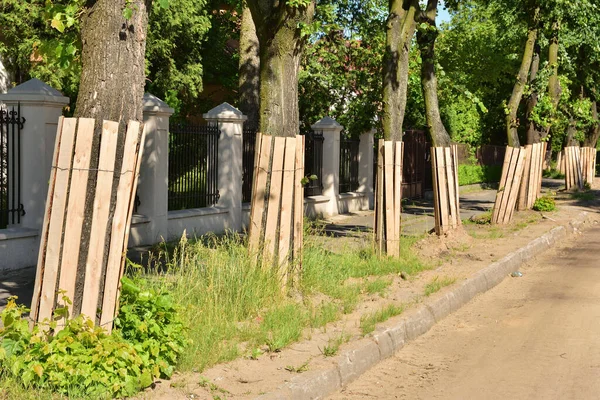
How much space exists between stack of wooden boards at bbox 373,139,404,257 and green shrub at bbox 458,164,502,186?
23810mm

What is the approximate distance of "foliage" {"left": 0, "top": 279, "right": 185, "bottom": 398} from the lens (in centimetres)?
538

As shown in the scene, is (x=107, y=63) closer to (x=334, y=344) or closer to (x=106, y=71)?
(x=106, y=71)

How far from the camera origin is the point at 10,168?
38.1ft

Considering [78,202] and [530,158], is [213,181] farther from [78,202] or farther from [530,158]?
[78,202]

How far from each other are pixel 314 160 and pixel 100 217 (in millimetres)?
14483

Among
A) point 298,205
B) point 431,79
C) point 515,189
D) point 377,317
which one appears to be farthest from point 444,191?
point 377,317

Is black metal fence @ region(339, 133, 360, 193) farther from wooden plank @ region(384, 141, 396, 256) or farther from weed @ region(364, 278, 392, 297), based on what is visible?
weed @ region(364, 278, 392, 297)

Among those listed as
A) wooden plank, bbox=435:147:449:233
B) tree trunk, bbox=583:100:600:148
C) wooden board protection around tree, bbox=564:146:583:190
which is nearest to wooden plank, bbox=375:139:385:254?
wooden plank, bbox=435:147:449:233

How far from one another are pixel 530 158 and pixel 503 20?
17.9m

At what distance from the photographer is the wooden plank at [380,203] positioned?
38.7 ft

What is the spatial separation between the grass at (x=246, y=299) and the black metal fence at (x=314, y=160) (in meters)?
9.58

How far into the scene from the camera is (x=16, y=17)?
24.0 metres

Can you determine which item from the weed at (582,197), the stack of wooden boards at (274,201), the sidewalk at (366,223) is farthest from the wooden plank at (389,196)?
the weed at (582,197)

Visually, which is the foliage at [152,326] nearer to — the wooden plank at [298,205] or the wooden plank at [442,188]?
the wooden plank at [298,205]
